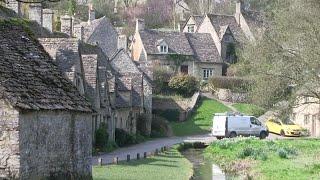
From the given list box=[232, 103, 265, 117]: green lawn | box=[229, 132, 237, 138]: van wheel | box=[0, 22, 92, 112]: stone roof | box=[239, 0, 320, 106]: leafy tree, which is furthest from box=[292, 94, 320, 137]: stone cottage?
box=[0, 22, 92, 112]: stone roof

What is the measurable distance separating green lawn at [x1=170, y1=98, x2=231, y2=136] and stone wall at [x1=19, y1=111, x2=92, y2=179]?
44828 millimetres

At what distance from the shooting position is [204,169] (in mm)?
35062

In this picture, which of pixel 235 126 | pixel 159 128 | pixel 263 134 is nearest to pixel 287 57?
pixel 235 126

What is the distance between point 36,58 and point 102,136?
22.2 metres

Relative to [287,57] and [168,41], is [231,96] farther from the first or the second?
[287,57]

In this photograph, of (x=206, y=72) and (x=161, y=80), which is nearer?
(x=161, y=80)

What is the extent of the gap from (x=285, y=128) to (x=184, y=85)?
15.3m

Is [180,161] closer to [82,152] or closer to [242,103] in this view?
[82,152]

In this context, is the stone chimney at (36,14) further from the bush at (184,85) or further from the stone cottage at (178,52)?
the stone cottage at (178,52)

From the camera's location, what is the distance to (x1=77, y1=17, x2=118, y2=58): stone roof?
80.7 metres

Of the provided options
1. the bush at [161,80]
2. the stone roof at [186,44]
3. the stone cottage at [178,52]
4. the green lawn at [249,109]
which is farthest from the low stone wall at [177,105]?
the stone roof at [186,44]

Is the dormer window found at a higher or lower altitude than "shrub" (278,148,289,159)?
higher

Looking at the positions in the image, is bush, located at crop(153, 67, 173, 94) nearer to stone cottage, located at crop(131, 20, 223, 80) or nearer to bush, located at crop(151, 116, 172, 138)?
stone cottage, located at crop(131, 20, 223, 80)

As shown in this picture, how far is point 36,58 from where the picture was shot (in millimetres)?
18703
